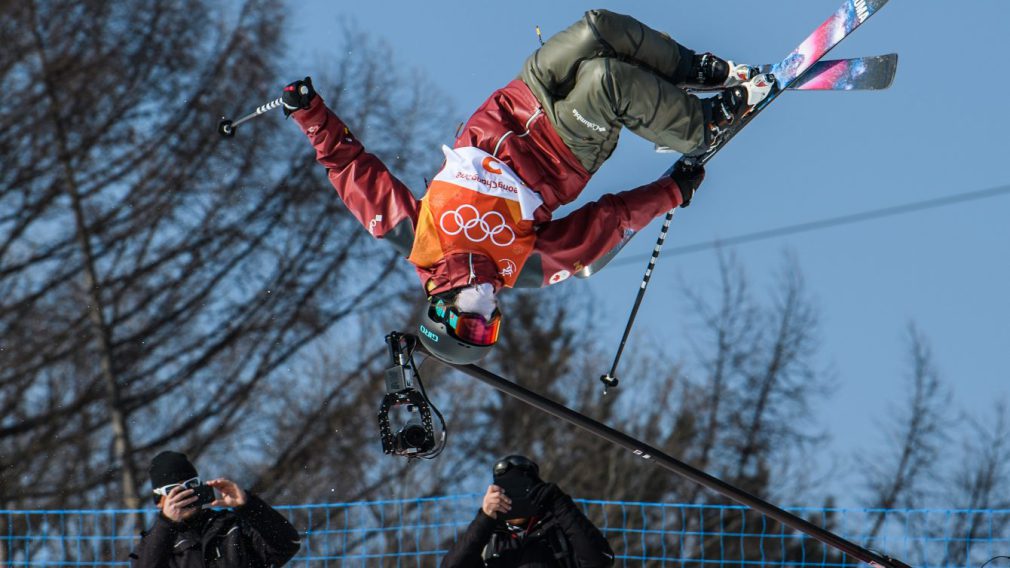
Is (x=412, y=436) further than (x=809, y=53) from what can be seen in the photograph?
No

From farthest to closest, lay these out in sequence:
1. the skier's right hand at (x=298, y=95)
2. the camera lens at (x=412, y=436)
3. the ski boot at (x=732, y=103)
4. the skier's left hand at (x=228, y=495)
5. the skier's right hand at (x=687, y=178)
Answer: the skier's right hand at (x=687, y=178)
the ski boot at (x=732, y=103)
the skier's left hand at (x=228, y=495)
the skier's right hand at (x=298, y=95)
the camera lens at (x=412, y=436)

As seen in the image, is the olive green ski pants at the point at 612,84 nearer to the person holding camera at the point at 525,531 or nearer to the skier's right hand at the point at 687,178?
the skier's right hand at the point at 687,178

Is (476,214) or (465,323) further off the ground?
(476,214)

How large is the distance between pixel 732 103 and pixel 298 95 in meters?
1.44

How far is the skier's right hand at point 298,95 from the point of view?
4316 mm

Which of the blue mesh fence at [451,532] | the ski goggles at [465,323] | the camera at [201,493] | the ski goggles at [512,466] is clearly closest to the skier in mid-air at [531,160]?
the ski goggles at [465,323]

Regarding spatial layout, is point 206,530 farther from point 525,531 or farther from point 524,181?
point 524,181

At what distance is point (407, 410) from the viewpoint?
417cm

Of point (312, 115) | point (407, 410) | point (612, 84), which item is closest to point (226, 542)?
point (407, 410)

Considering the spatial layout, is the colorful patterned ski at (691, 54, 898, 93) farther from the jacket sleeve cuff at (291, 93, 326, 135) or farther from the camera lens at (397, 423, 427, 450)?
the camera lens at (397, 423, 427, 450)

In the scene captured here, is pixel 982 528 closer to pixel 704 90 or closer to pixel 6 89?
pixel 704 90

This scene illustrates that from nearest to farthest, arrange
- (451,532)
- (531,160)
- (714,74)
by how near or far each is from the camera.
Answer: (531,160) → (714,74) → (451,532)

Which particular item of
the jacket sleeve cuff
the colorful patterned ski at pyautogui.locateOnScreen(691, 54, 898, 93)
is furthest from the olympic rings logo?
the colorful patterned ski at pyautogui.locateOnScreen(691, 54, 898, 93)

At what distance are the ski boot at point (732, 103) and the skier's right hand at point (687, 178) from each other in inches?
8.1
